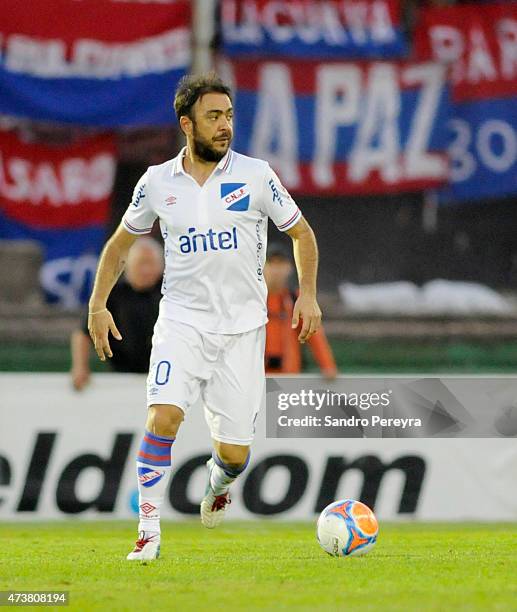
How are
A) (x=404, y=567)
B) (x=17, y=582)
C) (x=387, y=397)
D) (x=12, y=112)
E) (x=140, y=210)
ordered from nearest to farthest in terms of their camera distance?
1. (x=17, y=582)
2. (x=404, y=567)
3. (x=140, y=210)
4. (x=387, y=397)
5. (x=12, y=112)

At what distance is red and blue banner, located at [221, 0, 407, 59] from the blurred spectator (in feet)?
16.5

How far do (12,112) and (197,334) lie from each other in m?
8.10

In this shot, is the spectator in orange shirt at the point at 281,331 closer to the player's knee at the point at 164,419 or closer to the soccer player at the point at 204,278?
→ the soccer player at the point at 204,278

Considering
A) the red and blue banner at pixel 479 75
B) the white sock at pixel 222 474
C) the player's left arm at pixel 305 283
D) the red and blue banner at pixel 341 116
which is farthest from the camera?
the red and blue banner at pixel 479 75

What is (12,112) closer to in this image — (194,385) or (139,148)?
(139,148)

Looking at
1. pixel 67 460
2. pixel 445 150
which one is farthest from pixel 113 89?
pixel 67 460

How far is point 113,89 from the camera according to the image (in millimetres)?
15875

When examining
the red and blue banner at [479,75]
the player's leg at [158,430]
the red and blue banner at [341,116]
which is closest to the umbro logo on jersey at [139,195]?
the player's leg at [158,430]

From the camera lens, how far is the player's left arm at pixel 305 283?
25.8 ft

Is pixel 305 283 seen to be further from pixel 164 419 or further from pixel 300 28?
pixel 300 28

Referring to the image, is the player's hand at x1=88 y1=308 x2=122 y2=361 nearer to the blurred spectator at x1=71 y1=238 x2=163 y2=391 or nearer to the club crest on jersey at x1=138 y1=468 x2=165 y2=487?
the club crest on jersey at x1=138 y1=468 x2=165 y2=487

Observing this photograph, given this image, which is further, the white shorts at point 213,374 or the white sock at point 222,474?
the white sock at point 222,474

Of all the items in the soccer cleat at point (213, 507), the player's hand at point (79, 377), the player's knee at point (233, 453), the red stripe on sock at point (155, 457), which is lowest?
the player's hand at point (79, 377)
